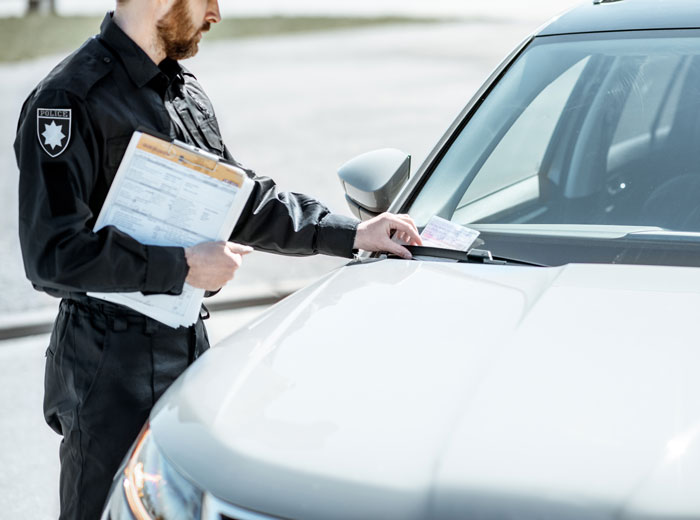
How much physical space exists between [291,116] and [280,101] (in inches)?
46.3

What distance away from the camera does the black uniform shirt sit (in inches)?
84.6

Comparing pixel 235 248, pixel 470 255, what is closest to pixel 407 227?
pixel 470 255

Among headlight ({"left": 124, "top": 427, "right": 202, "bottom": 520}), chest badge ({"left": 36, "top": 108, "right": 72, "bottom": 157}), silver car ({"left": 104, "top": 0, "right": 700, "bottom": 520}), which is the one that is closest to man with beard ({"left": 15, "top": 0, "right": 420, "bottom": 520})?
chest badge ({"left": 36, "top": 108, "right": 72, "bottom": 157})

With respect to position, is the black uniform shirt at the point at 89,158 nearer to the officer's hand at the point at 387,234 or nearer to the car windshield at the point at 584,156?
the officer's hand at the point at 387,234

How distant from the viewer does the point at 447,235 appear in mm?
2580

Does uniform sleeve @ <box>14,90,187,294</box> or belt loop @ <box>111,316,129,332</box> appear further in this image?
belt loop @ <box>111,316,129,332</box>

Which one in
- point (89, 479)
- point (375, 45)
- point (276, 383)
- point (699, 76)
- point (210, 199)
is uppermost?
point (699, 76)

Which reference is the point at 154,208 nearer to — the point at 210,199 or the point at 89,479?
the point at 210,199

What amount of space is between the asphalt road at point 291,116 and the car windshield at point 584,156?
6.13 ft

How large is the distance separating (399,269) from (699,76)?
99 centimetres

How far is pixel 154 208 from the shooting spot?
225 cm

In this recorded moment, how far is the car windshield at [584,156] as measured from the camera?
8.16 ft

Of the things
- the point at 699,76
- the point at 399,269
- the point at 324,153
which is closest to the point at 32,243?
the point at 399,269

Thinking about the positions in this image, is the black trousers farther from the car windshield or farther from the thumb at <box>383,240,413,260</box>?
the car windshield
